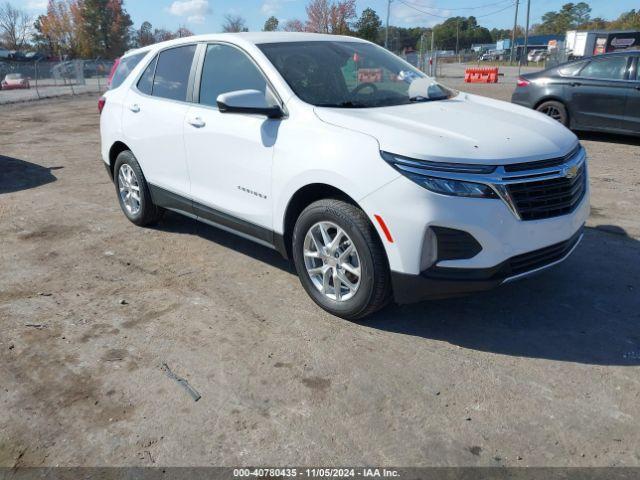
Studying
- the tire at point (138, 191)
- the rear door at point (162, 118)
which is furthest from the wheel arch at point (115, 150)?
the rear door at point (162, 118)

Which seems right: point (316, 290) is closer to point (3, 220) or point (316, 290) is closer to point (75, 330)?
point (75, 330)

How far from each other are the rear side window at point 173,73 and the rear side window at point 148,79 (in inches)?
2.4

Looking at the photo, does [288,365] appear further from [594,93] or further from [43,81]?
[43,81]

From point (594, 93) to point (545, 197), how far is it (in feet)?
24.5

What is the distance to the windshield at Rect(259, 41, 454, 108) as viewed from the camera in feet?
13.0

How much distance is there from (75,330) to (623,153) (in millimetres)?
8549

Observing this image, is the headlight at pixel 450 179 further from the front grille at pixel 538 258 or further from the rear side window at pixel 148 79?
the rear side window at pixel 148 79

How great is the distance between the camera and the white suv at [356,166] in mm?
3137

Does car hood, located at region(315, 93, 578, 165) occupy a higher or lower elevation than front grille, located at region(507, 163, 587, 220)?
higher

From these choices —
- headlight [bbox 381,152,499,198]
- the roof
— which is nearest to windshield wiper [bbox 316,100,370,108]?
the roof

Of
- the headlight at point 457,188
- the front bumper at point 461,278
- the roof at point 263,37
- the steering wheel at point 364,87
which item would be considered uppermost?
the roof at point 263,37

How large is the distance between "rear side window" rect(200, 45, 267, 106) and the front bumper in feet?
5.73

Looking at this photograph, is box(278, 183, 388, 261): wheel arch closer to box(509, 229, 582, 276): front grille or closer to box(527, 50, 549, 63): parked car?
box(509, 229, 582, 276): front grille

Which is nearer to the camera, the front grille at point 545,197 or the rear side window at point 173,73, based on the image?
the front grille at point 545,197
